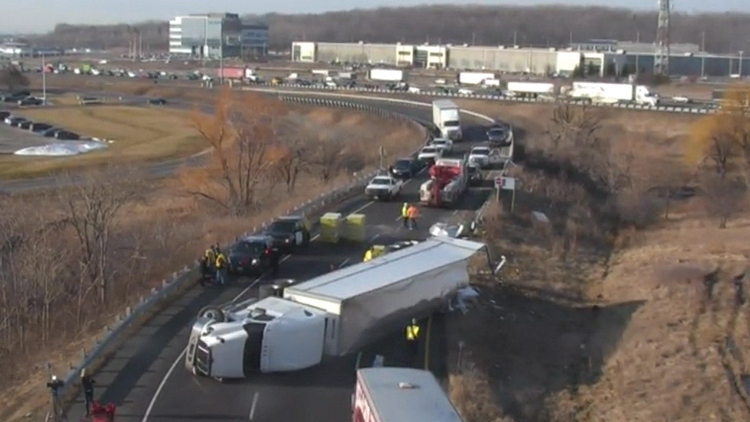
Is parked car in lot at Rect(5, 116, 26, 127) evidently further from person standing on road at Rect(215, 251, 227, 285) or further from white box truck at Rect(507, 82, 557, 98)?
person standing on road at Rect(215, 251, 227, 285)

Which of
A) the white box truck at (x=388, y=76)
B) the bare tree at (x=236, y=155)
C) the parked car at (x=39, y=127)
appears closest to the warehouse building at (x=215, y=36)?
the white box truck at (x=388, y=76)

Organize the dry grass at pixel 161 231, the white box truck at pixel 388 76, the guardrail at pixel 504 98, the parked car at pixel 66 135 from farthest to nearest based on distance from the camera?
the white box truck at pixel 388 76 < the guardrail at pixel 504 98 < the parked car at pixel 66 135 < the dry grass at pixel 161 231

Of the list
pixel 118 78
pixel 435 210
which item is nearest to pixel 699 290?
pixel 435 210

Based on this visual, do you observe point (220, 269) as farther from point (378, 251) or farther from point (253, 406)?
point (253, 406)

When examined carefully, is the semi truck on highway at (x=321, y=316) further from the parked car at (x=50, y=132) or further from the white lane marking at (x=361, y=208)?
the parked car at (x=50, y=132)

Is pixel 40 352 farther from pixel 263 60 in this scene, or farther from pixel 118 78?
pixel 263 60
